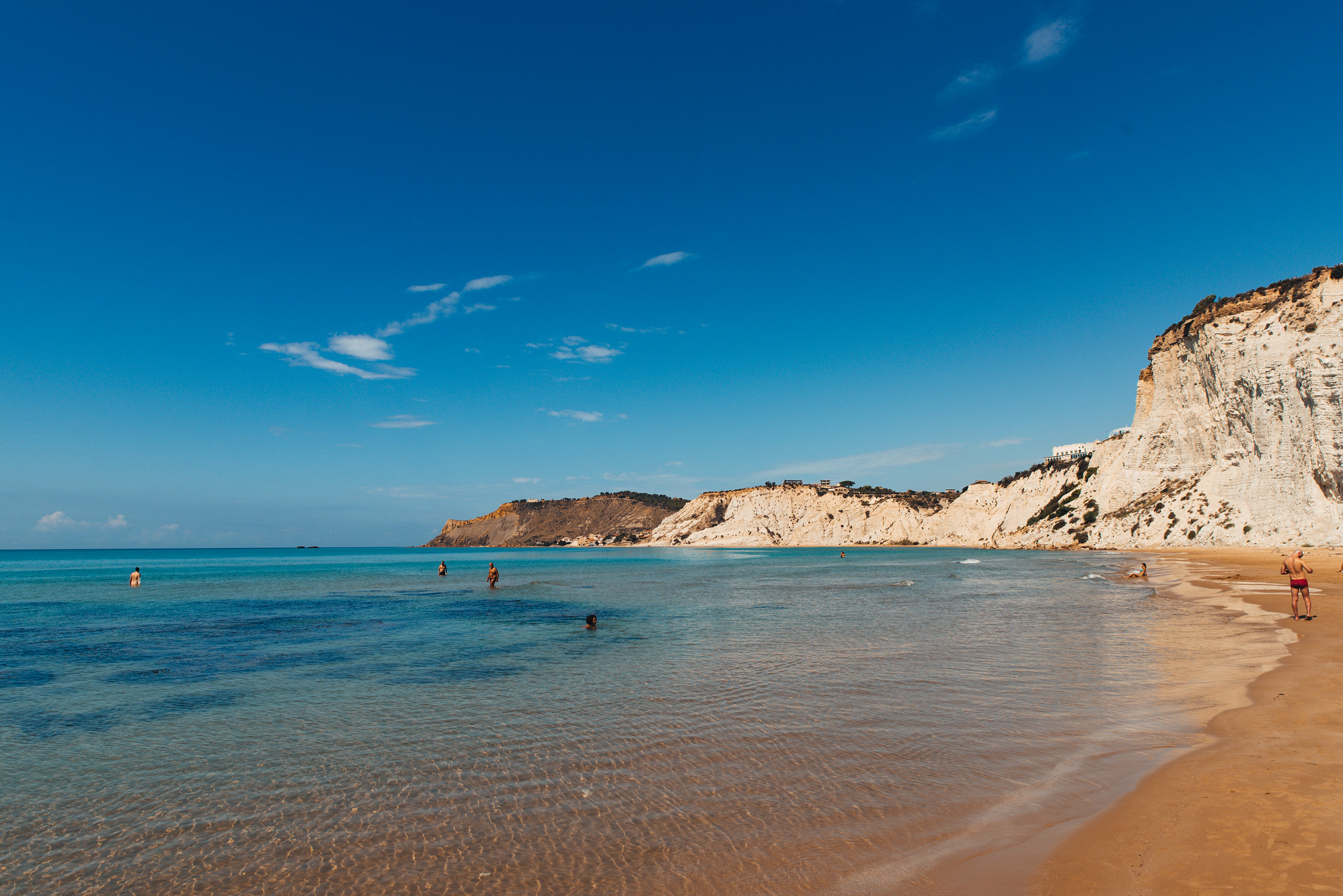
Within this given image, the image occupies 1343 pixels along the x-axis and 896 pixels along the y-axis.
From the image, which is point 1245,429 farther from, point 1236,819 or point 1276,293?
point 1236,819

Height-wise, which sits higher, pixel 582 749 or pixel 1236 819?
pixel 1236 819

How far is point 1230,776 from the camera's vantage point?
265 inches

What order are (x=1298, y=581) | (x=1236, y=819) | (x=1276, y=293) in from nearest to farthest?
→ (x=1236, y=819), (x=1298, y=581), (x=1276, y=293)

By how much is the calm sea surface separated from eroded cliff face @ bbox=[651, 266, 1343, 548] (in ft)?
112

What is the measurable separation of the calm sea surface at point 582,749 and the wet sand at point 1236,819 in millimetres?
499

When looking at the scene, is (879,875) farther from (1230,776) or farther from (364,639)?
(364,639)

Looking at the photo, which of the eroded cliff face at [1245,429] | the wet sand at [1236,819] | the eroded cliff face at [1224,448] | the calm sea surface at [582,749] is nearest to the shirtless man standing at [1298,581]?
the calm sea surface at [582,749]

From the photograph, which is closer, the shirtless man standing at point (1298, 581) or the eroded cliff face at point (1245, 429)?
the shirtless man standing at point (1298, 581)

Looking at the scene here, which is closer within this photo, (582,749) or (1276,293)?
(582,749)

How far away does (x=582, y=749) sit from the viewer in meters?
8.70

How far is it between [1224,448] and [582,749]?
64.5 meters

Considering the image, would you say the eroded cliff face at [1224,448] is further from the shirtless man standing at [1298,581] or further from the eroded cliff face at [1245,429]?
the shirtless man standing at [1298,581]

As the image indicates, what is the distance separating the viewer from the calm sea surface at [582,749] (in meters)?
5.65

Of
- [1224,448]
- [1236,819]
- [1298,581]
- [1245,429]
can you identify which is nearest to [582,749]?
[1236,819]
